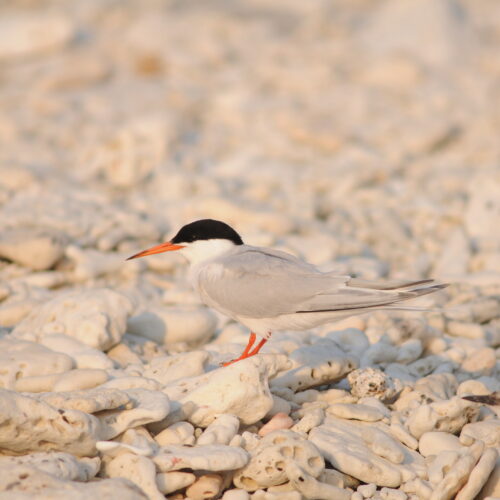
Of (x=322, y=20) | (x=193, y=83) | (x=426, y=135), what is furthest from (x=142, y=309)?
(x=322, y=20)

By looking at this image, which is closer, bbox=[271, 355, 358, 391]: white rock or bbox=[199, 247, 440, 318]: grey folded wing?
bbox=[199, 247, 440, 318]: grey folded wing

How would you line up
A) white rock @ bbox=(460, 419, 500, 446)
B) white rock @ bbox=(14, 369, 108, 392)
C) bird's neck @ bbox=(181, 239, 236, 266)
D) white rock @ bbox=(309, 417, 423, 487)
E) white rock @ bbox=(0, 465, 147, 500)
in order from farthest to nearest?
bird's neck @ bbox=(181, 239, 236, 266) < white rock @ bbox=(14, 369, 108, 392) < white rock @ bbox=(460, 419, 500, 446) < white rock @ bbox=(309, 417, 423, 487) < white rock @ bbox=(0, 465, 147, 500)

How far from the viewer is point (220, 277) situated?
4188mm

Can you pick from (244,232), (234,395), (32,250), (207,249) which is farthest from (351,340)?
(32,250)

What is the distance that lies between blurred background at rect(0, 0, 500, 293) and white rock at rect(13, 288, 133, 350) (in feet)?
3.31

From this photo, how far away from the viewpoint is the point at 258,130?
9.53 metres

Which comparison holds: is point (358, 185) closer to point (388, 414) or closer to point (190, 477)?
point (388, 414)

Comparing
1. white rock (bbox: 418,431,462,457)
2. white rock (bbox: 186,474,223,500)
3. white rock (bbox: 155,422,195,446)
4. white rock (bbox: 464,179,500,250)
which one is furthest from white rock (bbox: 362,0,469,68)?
white rock (bbox: 186,474,223,500)

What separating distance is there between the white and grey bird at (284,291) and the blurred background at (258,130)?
2087mm

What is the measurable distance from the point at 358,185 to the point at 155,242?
2.39m

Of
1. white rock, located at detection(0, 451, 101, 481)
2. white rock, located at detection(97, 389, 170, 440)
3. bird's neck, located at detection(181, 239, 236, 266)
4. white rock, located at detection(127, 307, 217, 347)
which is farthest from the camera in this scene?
white rock, located at detection(127, 307, 217, 347)

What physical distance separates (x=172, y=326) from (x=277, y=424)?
1449mm

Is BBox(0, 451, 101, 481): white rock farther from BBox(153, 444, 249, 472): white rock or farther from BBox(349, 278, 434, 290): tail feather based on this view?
BBox(349, 278, 434, 290): tail feather

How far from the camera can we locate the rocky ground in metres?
3.50
